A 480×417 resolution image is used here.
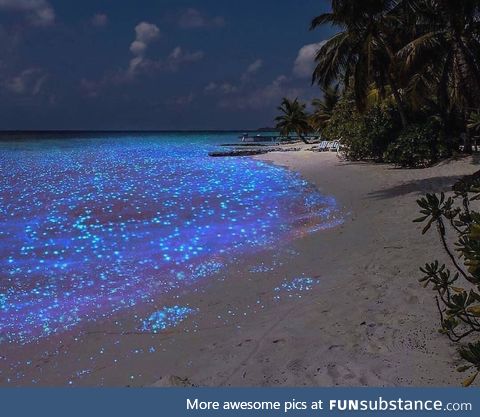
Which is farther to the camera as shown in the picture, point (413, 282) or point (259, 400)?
point (413, 282)

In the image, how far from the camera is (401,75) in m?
18.1

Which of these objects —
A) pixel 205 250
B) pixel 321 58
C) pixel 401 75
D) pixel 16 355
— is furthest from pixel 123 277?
pixel 321 58

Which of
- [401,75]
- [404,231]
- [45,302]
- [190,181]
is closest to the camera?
[45,302]

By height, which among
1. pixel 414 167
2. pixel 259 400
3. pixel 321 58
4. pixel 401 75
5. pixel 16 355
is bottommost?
pixel 16 355

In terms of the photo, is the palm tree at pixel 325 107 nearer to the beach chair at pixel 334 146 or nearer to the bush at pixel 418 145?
the beach chair at pixel 334 146

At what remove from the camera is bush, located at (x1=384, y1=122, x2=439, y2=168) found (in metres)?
18.8

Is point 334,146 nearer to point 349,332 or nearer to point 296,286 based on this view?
point 296,286

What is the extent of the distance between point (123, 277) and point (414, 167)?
641 inches

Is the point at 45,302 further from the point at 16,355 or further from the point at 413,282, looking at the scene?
the point at 413,282

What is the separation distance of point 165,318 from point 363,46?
1929 centimetres

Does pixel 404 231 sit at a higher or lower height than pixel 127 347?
higher

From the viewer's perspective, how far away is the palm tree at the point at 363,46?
19.8m

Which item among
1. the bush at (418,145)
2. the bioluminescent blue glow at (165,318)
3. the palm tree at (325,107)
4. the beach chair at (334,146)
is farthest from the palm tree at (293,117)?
the bioluminescent blue glow at (165,318)

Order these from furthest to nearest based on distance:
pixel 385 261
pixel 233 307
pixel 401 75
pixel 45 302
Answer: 1. pixel 401 75
2. pixel 385 261
3. pixel 45 302
4. pixel 233 307
